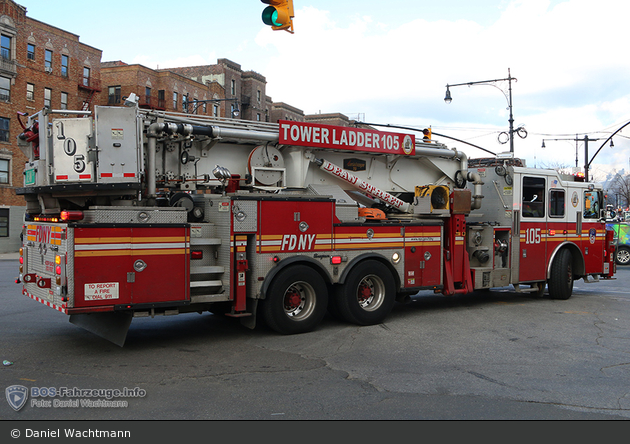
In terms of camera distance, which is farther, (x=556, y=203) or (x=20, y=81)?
(x=20, y=81)

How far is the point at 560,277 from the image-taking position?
12.2 metres

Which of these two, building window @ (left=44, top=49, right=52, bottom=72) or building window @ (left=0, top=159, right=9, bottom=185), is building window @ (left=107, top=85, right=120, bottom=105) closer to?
building window @ (left=44, top=49, right=52, bottom=72)

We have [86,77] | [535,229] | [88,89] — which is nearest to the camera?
[535,229]

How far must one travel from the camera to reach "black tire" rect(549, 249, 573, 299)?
1217cm

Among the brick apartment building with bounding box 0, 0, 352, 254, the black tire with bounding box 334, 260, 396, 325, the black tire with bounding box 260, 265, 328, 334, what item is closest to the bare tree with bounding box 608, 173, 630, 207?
the brick apartment building with bounding box 0, 0, 352, 254

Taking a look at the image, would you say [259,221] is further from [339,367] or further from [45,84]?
[45,84]

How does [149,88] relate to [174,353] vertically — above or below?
above

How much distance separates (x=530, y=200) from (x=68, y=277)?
9.19 m

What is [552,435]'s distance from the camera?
185 inches

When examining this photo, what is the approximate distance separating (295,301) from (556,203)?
6.92 meters

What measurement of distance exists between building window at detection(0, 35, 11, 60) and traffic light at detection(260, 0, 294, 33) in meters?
31.0

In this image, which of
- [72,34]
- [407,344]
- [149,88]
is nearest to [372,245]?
[407,344]

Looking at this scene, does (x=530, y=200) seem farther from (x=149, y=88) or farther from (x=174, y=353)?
(x=149, y=88)

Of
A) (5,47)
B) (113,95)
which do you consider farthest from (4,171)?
(113,95)
